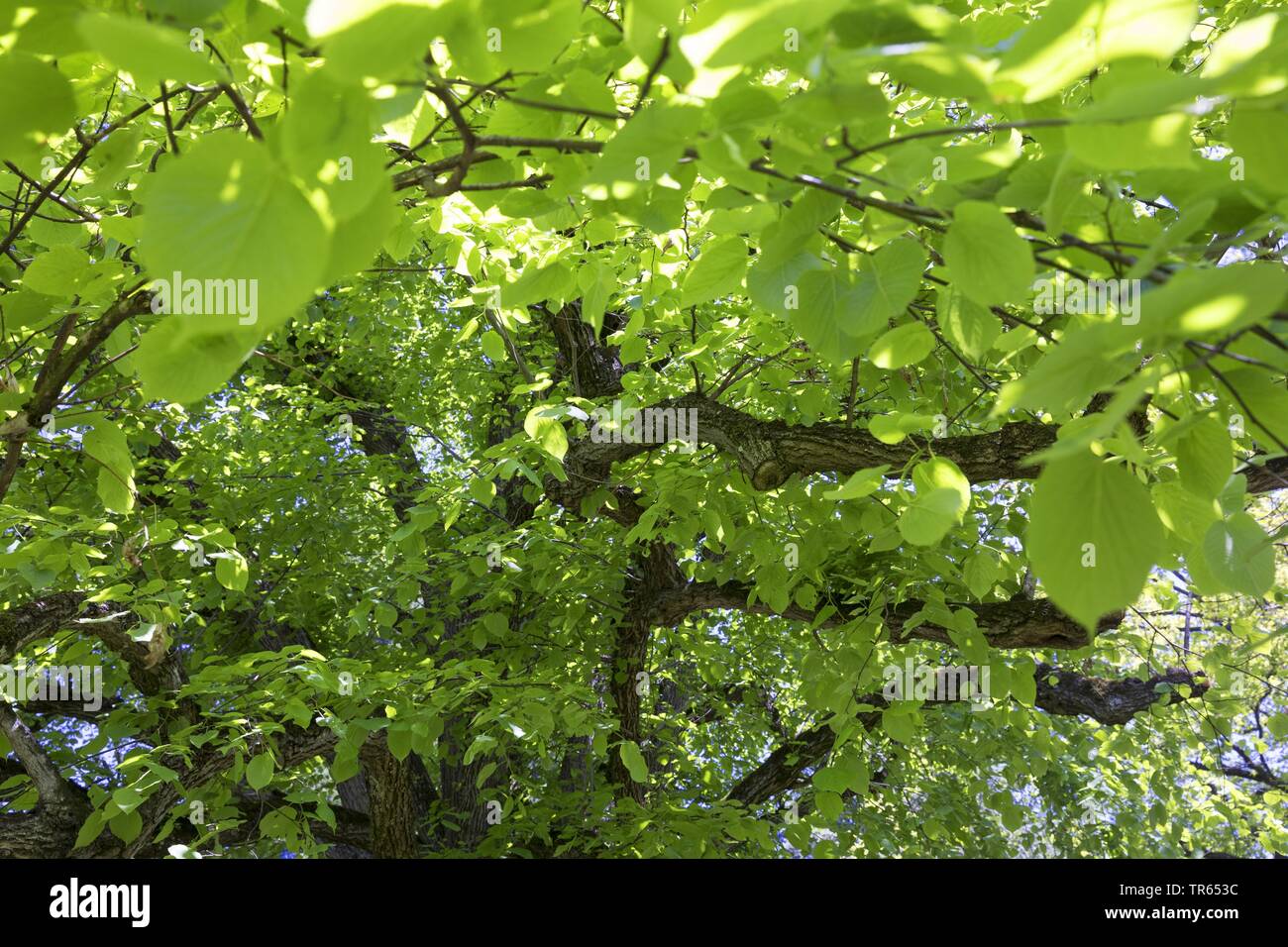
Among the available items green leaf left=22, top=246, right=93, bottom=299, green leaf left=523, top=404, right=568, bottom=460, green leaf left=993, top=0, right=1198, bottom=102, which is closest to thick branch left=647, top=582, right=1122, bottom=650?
green leaf left=523, top=404, right=568, bottom=460

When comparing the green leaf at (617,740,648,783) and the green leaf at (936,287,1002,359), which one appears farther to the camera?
the green leaf at (617,740,648,783)

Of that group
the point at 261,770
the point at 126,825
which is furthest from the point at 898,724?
the point at 126,825

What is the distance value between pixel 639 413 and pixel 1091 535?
3510 mm

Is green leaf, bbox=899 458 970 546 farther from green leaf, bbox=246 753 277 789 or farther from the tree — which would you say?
green leaf, bbox=246 753 277 789

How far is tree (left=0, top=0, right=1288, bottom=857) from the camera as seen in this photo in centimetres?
64

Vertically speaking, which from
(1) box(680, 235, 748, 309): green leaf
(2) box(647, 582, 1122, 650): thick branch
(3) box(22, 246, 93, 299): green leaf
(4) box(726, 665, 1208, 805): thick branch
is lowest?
(4) box(726, 665, 1208, 805): thick branch

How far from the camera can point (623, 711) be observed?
5.88 m

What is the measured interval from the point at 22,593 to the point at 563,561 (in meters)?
2.66

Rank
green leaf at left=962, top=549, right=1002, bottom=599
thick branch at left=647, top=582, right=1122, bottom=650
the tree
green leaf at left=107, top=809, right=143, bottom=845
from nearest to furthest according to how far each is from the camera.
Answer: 1. the tree
2. green leaf at left=962, top=549, right=1002, bottom=599
3. green leaf at left=107, top=809, right=143, bottom=845
4. thick branch at left=647, top=582, right=1122, bottom=650

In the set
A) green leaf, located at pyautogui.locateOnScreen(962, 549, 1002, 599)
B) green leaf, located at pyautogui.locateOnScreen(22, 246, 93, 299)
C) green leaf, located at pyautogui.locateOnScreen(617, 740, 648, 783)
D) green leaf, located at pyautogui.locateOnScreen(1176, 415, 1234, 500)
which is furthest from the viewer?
green leaf, located at pyautogui.locateOnScreen(617, 740, 648, 783)

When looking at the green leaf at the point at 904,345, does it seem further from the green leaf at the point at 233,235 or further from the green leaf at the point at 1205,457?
the green leaf at the point at 233,235

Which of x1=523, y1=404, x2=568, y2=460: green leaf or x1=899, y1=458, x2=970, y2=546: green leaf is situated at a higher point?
x1=523, y1=404, x2=568, y2=460: green leaf

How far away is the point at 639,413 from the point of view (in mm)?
4168

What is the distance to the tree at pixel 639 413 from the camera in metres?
0.64
